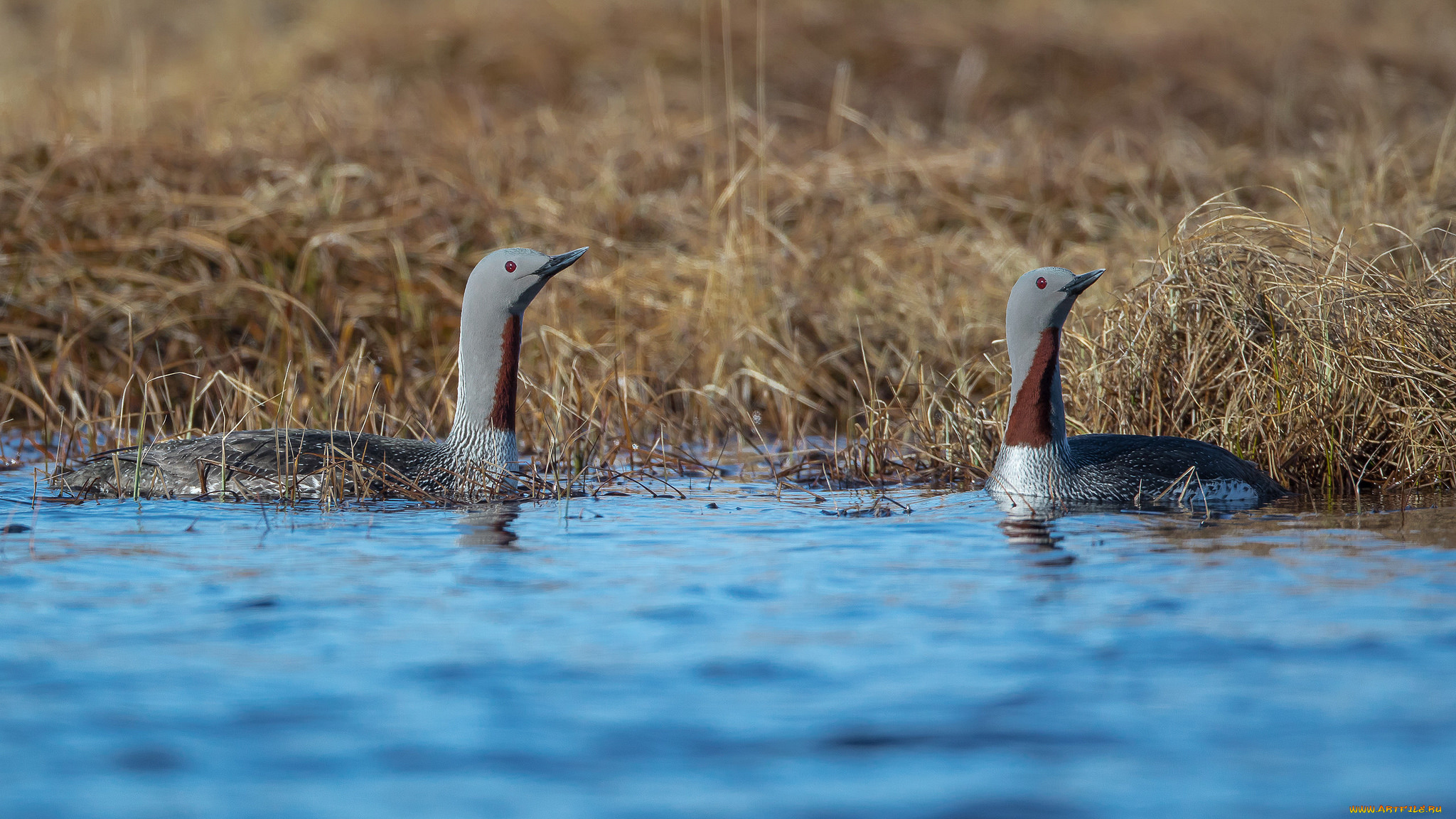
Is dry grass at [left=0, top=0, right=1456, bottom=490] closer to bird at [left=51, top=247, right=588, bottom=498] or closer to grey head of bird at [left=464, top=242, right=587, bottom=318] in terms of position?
bird at [left=51, top=247, right=588, bottom=498]

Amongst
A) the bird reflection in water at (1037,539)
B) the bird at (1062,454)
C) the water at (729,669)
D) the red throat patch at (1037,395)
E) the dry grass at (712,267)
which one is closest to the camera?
the water at (729,669)

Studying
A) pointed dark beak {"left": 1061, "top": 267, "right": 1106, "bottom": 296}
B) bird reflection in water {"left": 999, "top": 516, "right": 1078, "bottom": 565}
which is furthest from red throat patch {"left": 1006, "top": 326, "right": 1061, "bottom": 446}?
bird reflection in water {"left": 999, "top": 516, "right": 1078, "bottom": 565}

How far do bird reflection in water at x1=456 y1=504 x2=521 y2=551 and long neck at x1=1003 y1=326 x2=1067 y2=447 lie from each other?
1.68 meters

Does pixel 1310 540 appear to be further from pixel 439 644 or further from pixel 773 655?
pixel 439 644

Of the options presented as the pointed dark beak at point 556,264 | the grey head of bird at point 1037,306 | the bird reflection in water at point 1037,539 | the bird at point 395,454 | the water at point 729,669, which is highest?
the pointed dark beak at point 556,264

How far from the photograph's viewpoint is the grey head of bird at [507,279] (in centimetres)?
585

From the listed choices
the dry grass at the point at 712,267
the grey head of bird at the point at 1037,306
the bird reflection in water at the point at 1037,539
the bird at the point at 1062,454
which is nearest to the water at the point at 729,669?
the bird reflection in water at the point at 1037,539

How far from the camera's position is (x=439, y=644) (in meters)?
3.63

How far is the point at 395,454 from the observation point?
18.9ft

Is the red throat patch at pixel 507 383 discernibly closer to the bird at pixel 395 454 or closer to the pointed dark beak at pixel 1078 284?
the bird at pixel 395 454

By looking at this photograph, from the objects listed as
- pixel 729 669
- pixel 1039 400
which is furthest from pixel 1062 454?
pixel 729 669

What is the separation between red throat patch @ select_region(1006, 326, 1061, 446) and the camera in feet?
18.4

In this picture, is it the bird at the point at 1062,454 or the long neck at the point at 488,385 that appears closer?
the bird at the point at 1062,454

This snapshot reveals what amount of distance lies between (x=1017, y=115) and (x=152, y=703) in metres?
10.8
